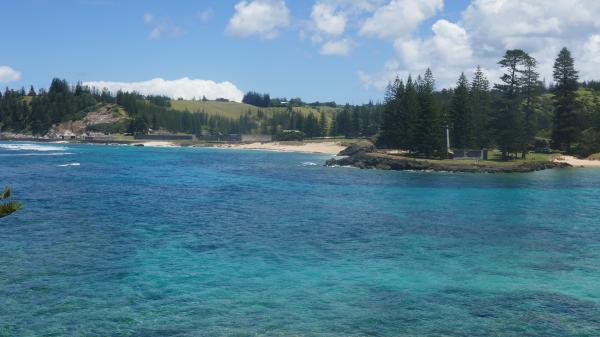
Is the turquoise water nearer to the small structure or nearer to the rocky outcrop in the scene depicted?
the rocky outcrop

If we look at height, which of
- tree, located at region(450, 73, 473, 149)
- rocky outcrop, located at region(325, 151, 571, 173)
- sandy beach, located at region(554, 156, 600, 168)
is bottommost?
rocky outcrop, located at region(325, 151, 571, 173)

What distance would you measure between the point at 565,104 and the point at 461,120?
25240mm

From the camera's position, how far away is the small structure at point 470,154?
11006 cm

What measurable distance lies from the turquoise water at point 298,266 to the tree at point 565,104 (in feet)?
226

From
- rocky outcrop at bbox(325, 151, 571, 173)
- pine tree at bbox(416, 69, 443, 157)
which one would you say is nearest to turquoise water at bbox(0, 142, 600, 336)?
rocky outcrop at bbox(325, 151, 571, 173)

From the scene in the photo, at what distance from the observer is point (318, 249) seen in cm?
3412

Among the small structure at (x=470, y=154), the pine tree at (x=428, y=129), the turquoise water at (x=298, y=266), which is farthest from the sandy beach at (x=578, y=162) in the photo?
the turquoise water at (x=298, y=266)

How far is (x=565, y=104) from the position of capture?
124 metres

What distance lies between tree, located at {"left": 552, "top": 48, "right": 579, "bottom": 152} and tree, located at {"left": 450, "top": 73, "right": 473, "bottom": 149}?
22368mm

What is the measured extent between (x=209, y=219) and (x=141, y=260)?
15.2m

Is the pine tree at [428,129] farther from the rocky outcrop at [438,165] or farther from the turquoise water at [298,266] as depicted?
the turquoise water at [298,266]

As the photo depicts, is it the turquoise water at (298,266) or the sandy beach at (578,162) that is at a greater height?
the sandy beach at (578,162)

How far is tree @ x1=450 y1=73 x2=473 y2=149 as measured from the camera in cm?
12012

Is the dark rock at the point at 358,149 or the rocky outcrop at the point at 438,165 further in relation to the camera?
the dark rock at the point at 358,149
